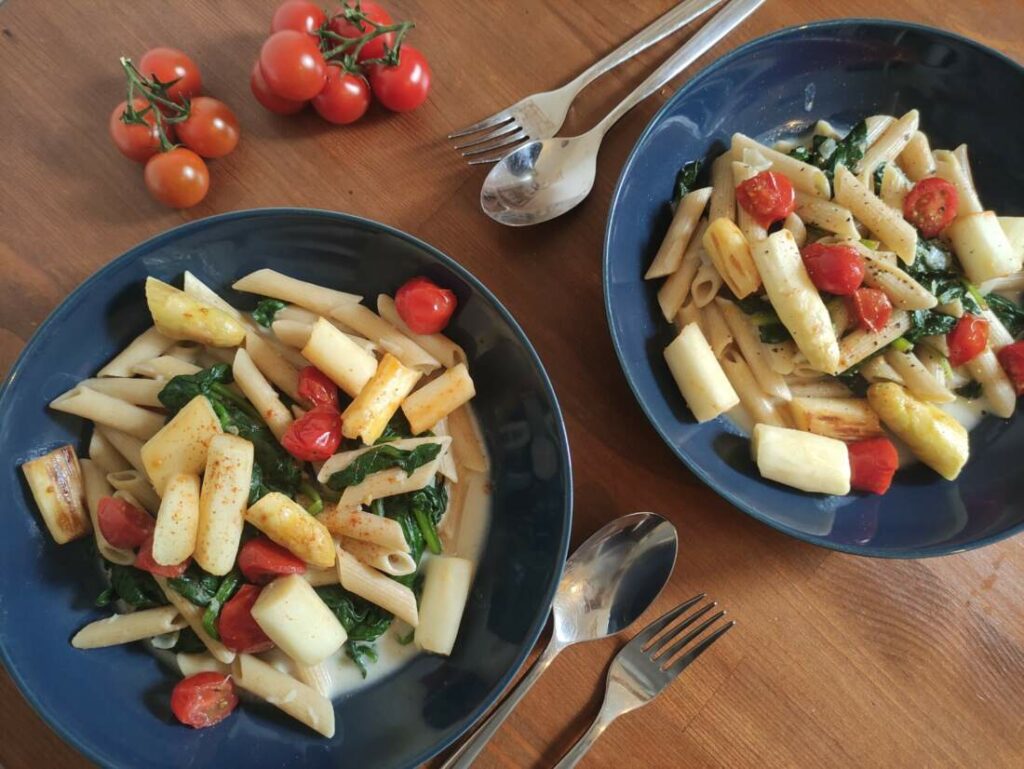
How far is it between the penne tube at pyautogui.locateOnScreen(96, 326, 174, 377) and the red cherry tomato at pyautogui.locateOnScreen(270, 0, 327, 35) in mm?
773

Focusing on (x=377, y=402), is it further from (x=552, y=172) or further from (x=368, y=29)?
(x=368, y=29)

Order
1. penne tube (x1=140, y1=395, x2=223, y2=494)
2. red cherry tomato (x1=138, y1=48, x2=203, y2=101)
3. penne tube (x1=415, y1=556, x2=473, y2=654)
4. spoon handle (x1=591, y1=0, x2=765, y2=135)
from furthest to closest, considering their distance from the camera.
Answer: spoon handle (x1=591, y1=0, x2=765, y2=135) < red cherry tomato (x1=138, y1=48, x2=203, y2=101) < penne tube (x1=415, y1=556, x2=473, y2=654) < penne tube (x1=140, y1=395, x2=223, y2=494)

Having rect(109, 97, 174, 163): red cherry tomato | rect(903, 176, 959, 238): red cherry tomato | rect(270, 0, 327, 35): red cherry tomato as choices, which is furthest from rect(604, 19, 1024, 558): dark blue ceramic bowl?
rect(109, 97, 174, 163): red cherry tomato

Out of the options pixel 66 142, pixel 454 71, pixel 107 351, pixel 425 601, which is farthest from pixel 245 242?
pixel 425 601

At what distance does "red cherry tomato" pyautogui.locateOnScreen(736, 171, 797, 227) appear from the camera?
68.5 inches

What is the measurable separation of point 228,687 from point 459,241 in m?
1.12

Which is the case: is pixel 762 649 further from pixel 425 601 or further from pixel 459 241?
pixel 459 241

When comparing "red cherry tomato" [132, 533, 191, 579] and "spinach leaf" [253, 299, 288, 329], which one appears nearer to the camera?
"red cherry tomato" [132, 533, 191, 579]

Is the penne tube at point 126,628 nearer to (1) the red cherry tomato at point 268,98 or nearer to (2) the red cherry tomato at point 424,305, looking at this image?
(2) the red cherry tomato at point 424,305

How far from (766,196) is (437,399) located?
866 millimetres

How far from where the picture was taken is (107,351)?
168 centimetres

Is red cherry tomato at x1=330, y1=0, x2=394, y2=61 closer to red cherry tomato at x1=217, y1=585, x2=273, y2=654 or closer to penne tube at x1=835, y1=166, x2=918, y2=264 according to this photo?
penne tube at x1=835, y1=166, x2=918, y2=264

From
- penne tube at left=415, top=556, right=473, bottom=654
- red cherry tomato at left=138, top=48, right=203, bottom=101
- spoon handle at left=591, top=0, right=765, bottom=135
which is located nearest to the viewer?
penne tube at left=415, top=556, right=473, bottom=654

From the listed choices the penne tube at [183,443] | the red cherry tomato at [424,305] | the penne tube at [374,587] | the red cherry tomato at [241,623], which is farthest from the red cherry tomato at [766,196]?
the red cherry tomato at [241,623]
